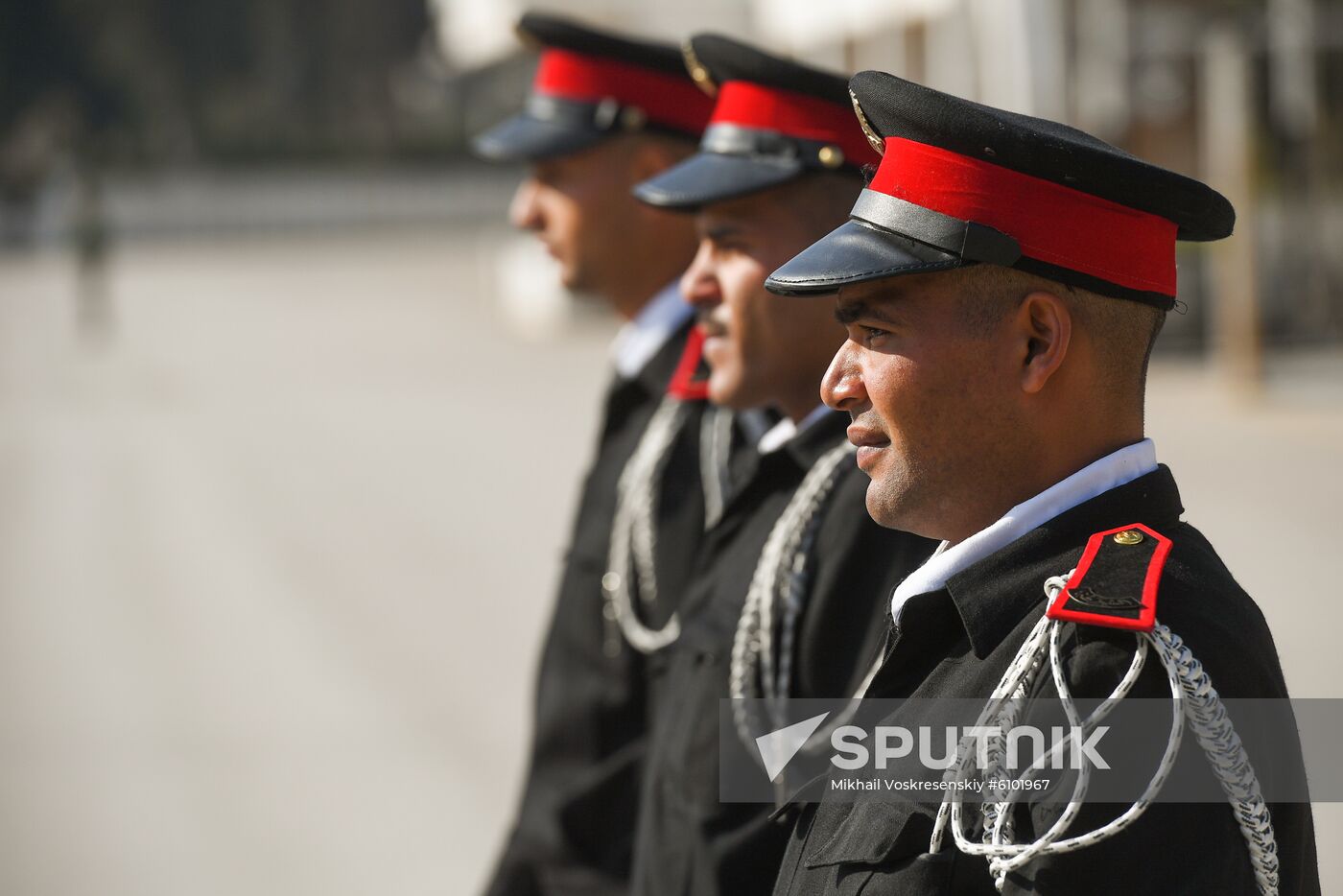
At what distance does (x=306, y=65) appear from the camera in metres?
46.7

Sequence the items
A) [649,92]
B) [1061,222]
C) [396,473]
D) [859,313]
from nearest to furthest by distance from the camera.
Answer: [1061,222] < [859,313] < [649,92] < [396,473]

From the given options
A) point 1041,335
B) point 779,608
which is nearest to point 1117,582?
A: point 1041,335

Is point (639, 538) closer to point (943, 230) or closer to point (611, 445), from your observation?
point (611, 445)

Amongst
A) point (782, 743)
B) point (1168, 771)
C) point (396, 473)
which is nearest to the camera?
point (1168, 771)

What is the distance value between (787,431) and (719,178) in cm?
39

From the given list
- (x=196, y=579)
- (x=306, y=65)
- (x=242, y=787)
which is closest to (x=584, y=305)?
(x=196, y=579)

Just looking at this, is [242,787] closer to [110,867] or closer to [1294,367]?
[110,867]

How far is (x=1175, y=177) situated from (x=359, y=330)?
1763 cm

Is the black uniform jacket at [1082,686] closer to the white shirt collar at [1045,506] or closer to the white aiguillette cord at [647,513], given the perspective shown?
the white shirt collar at [1045,506]

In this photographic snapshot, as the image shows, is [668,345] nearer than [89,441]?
Yes

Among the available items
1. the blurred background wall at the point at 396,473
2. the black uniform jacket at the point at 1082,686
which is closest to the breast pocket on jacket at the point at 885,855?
the black uniform jacket at the point at 1082,686

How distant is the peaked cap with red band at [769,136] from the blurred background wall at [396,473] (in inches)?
64.3

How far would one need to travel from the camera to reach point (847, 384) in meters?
1.59

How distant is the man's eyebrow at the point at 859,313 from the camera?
60.7 inches
